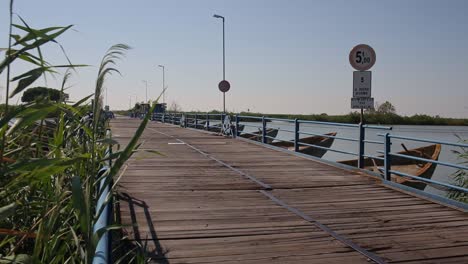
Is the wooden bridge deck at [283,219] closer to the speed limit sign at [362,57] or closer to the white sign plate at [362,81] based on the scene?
the white sign plate at [362,81]

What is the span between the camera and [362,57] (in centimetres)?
923

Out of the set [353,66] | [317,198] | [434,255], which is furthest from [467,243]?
[353,66]

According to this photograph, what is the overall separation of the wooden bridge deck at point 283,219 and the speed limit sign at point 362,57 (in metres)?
2.09

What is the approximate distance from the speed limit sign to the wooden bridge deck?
2086 mm

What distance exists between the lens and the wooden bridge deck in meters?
4.43

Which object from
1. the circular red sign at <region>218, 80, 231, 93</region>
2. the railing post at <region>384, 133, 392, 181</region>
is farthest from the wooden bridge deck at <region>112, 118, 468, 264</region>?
the circular red sign at <region>218, 80, 231, 93</region>

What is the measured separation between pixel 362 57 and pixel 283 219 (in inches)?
184

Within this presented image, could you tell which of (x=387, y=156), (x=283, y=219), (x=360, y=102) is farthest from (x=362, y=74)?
(x=283, y=219)

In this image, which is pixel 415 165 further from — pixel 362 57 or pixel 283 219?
pixel 283 219

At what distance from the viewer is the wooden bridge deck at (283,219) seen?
14.5 feet

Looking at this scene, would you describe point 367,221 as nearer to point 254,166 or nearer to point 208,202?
point 208,202

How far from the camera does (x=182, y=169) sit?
33.5 feet

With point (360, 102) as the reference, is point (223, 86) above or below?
above

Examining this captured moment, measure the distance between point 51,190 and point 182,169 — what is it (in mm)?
6172
